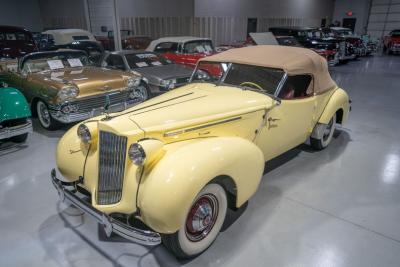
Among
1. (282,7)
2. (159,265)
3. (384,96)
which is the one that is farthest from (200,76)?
(282,7)

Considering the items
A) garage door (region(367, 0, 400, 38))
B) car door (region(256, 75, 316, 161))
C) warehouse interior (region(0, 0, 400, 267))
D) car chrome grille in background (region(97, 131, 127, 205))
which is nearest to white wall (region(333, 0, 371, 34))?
garage door (region(367, 0, 400, 38))

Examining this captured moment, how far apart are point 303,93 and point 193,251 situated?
265 cm

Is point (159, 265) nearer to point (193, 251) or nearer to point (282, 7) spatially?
point (193, 251)

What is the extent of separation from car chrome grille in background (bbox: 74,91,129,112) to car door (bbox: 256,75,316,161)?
133 inches

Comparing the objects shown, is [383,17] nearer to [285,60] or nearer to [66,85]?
[285,60]

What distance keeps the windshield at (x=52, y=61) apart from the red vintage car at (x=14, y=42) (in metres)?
4.25

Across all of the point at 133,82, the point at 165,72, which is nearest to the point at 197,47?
the point at 165,72

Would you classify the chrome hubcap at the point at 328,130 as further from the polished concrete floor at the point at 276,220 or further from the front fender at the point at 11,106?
the front fender at the point at 11,106

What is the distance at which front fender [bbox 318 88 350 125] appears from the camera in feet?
14.0

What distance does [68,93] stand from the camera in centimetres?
507

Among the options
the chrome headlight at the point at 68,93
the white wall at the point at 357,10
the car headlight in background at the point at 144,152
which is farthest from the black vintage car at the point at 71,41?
the white wall at the point at 357,10

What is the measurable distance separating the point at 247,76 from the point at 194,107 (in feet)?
3.45

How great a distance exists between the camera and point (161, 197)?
2.05 metres

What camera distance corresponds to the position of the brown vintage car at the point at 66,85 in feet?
16.8
